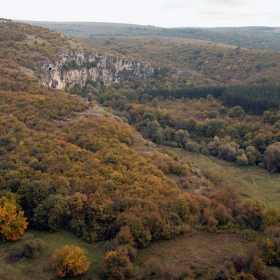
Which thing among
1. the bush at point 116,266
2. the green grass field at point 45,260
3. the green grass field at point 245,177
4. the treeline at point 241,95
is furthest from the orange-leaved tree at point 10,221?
the treeline at point 241,95

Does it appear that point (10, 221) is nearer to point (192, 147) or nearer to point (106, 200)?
point (106, 200)

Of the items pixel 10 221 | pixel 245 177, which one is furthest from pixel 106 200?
pixel 245 177

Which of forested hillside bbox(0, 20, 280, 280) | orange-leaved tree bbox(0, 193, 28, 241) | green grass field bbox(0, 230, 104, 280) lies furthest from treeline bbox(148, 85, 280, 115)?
orange-leaved tree bbox(0, 193, 28, 241)

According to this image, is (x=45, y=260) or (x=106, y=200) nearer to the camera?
(x=45, y=260)

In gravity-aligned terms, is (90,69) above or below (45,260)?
Answer: above

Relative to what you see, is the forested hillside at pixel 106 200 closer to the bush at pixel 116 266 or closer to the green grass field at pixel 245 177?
the bush at pixel 116 266

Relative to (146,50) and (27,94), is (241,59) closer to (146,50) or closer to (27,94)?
(146,50)

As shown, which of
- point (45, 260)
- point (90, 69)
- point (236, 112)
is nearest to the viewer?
point (45, 260)
